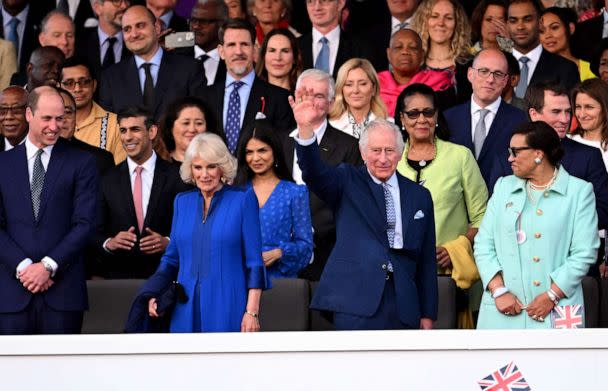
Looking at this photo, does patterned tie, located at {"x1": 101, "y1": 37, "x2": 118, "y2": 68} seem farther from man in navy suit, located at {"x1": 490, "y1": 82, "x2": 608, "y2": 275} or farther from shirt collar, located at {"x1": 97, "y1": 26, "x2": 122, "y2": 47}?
man in navy suit, located at {"x1": 490, "y1": 82, "x2": 608, "y2": 275}

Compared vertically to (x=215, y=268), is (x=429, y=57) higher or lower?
higher

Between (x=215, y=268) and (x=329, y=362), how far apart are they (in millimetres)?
1063

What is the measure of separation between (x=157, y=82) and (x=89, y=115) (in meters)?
0.56

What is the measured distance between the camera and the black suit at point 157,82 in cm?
1102

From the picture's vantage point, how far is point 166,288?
8.05 metres

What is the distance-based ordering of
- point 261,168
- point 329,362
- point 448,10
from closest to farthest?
point 329,362 → point 261,168 → point 448,10

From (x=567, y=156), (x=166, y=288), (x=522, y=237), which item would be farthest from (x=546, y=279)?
(x=166, y=288)

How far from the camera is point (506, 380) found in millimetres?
7008

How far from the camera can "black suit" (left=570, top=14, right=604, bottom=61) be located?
36.9 ft

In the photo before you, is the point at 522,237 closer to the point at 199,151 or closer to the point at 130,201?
the point at 199,151

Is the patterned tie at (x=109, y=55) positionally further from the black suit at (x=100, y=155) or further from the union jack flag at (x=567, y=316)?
the union jack flag at (x=567, y=316)

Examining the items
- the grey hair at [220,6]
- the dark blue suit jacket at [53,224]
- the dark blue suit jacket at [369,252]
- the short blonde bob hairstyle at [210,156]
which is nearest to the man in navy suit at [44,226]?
the dark blue suit jacket at [53,224]

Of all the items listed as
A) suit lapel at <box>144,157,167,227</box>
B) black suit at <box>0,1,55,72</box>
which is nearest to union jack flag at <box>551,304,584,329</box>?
suit lapel at <box>144,157,167,227</box>

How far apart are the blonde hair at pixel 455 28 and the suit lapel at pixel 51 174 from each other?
3514 mm
